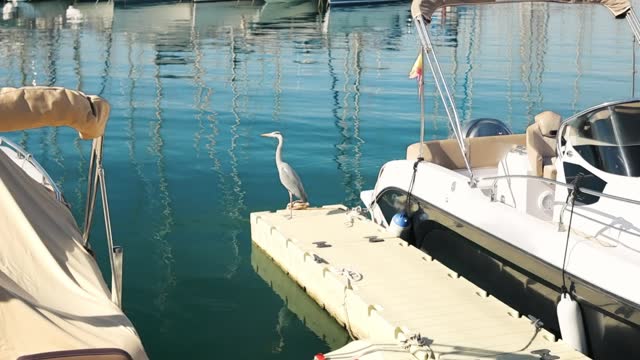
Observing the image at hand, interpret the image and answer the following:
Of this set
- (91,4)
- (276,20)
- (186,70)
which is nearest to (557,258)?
(186,70)

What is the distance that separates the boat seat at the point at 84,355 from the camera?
541cm

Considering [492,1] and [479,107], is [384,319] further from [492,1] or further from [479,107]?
[479,107]

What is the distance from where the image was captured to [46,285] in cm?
667

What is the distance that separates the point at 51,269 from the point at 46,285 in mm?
264

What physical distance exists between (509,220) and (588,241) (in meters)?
0.98

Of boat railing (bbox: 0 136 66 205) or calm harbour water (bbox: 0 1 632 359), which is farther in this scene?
boat railing (bbox: 0 136 66 205)

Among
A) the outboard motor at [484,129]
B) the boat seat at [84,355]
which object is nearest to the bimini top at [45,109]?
the boat seat at [84,355]

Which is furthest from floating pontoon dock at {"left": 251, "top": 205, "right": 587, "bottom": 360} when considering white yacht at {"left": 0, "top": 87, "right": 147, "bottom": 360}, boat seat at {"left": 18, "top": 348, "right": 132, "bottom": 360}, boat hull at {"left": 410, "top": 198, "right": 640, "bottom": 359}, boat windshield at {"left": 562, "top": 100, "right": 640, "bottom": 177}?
boat seat at {"left": 18, "top": 348, "right": 132, "bottom": 360}

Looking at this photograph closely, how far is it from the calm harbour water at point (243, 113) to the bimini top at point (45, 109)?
8.23ft

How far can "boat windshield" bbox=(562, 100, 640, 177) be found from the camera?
7895mm

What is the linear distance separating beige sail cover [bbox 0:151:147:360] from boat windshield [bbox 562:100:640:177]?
13.8ft

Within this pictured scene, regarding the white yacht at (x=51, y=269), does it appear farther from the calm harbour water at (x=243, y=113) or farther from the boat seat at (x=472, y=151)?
the boat seat at (x=472, y=151)

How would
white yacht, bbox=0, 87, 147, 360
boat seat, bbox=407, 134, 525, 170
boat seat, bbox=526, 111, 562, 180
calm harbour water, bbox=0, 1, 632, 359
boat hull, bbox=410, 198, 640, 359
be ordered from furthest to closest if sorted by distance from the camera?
boat seat, bbox=407, 134, 525, 170 → calm harbour water, bbox=0, 1, 632, 359 → boat seat, bbox=526, 111, 562, 180 → boat hull, bbox=410, 198, 640, 359 → white yacht, bbox=0, 87, 147, 360

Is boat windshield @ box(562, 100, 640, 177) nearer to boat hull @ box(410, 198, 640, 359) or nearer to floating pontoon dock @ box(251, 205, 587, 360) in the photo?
boat hull @ box(410, 198, 640, 359)
